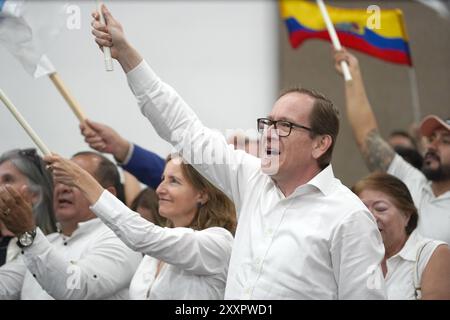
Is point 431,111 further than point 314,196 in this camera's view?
Yes

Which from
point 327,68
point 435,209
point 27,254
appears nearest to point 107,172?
point 27,254

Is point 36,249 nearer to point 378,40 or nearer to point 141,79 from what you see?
point 141,79

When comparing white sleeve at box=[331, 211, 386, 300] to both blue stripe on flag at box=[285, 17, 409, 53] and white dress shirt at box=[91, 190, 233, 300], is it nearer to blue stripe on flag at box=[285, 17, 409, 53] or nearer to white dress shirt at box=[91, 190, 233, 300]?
white dress shirt at box=[91, 190, 233, 300]

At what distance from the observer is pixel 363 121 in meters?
3.19

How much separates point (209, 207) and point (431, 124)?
0.93 m

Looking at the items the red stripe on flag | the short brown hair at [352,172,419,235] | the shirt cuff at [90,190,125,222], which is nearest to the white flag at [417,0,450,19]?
the red stripe on flag

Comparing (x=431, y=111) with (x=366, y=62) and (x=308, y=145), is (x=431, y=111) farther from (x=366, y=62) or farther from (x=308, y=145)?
(x=308, y=145)

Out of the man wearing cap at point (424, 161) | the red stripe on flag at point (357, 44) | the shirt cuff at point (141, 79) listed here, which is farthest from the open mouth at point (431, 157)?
the shirt cuff at point (141, 79)

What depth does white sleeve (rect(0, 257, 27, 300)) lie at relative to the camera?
2670mm

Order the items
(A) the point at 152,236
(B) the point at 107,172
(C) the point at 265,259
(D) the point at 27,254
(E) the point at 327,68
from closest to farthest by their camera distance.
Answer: (C) the point at 265,259 < (A) the point at 152,236 < (D) the point at 27,254 < (B) the point at 107,172 < (E) the point at 327,68

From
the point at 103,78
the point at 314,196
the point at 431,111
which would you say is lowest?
the point at 431,111

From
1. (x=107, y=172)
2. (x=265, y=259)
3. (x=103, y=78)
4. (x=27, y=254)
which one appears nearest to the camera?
(x=265, y=259)

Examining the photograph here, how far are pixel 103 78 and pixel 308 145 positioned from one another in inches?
41.8

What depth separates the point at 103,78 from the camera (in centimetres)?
296
